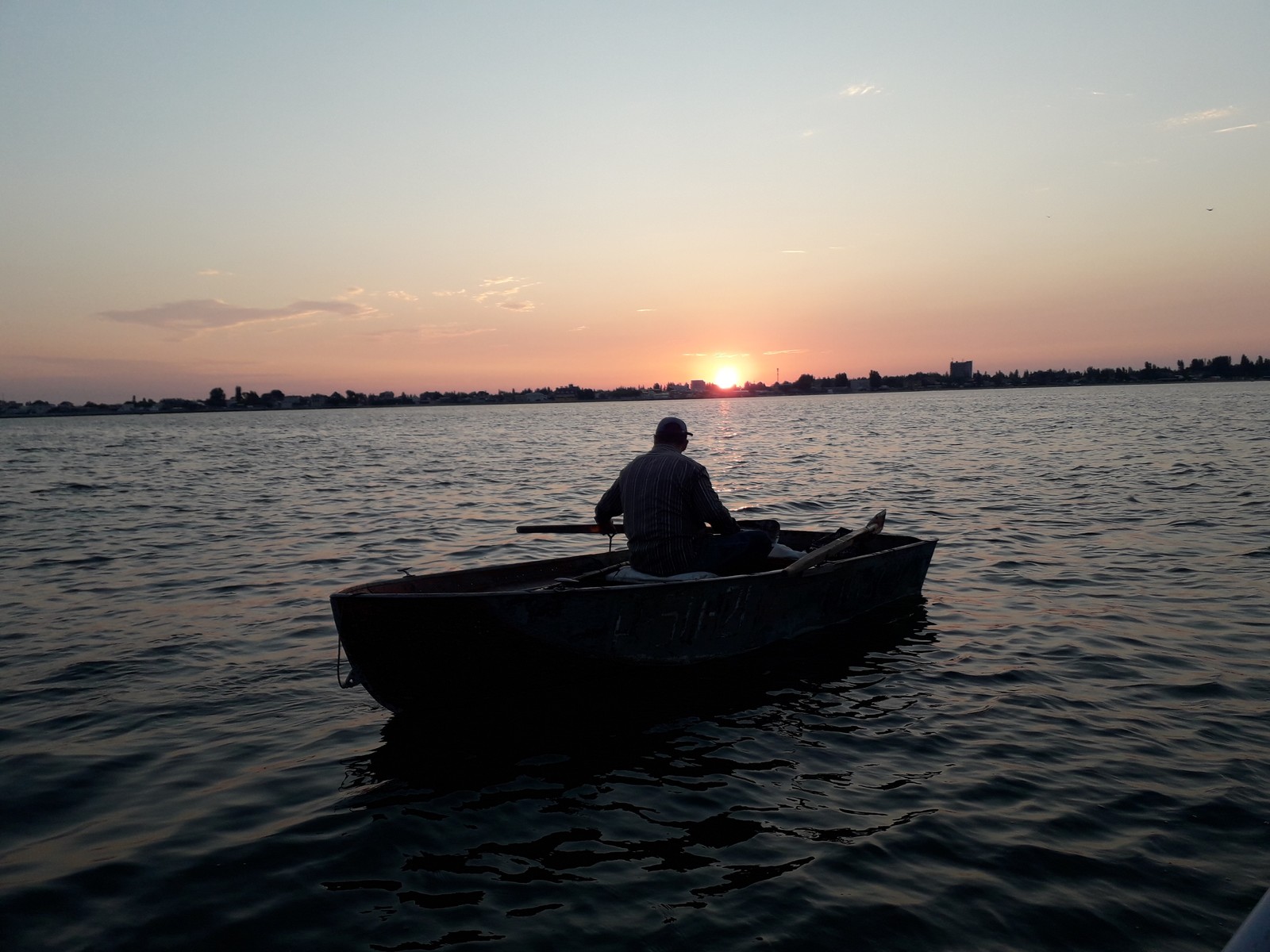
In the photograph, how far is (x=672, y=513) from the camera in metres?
8.60

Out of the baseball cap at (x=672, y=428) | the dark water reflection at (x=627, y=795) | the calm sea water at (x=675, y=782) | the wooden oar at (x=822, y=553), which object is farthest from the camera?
the wooden oar at (x=822, y=553)

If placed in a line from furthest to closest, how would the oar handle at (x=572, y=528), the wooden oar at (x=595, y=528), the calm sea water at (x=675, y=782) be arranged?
the oar handle at (x=572, y=528), the wooden oar at (x=595, y=528), the calm sea water at (x=675, y=782)

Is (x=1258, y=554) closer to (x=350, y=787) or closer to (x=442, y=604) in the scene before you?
(x=442, y=604)

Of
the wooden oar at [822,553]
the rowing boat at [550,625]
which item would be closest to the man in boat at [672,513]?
the rowing boat at [550,625]

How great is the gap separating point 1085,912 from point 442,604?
15.7ft

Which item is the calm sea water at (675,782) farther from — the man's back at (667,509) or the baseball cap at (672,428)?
the baseball cap at (672,428)

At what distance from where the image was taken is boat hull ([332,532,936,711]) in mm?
6875

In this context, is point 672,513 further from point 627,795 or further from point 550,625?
point 627,795

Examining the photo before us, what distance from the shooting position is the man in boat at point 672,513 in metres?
8.51

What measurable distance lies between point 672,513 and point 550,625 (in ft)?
6.58

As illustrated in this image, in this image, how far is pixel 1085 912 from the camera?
14.6 ft

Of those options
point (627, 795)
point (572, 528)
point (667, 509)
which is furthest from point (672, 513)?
point (627, 795)

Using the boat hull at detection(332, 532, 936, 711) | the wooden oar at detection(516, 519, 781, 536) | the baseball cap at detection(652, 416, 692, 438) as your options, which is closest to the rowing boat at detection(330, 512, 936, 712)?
the boat hull at detection(332, 532, 936, 711)

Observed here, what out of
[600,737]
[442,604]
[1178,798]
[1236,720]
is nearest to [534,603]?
[442,604]
